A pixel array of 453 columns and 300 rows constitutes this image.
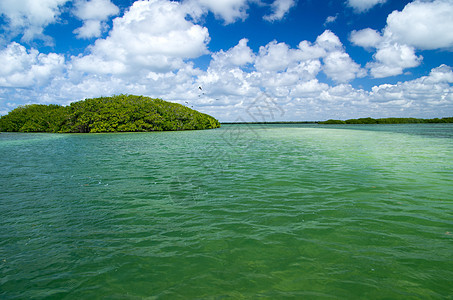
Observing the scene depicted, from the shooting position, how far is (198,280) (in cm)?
487

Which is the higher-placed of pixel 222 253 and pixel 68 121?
pixel 68 121

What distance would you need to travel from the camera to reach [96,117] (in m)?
86.2

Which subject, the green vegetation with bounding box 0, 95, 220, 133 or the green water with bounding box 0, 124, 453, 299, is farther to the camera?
→ the green vegetation with bounding box 0, 95, 220, 133

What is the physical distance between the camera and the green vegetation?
8612 cm

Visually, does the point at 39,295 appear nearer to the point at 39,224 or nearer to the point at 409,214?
the point at 39,224

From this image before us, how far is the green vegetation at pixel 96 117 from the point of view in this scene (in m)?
86.1

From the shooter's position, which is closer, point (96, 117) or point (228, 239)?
point (228, 239)

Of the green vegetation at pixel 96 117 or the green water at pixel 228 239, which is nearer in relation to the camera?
the green water at pixel 228 239

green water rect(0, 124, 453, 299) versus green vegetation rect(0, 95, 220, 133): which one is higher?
green vegetation rect(0, 95, 220, 133)

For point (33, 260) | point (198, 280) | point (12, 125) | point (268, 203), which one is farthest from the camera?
point (12, 125)

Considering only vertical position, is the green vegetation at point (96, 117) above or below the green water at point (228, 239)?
above

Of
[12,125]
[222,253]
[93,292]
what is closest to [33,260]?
[93,292]

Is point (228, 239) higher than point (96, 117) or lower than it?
lower

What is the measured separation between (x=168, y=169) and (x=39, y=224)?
919 cm
